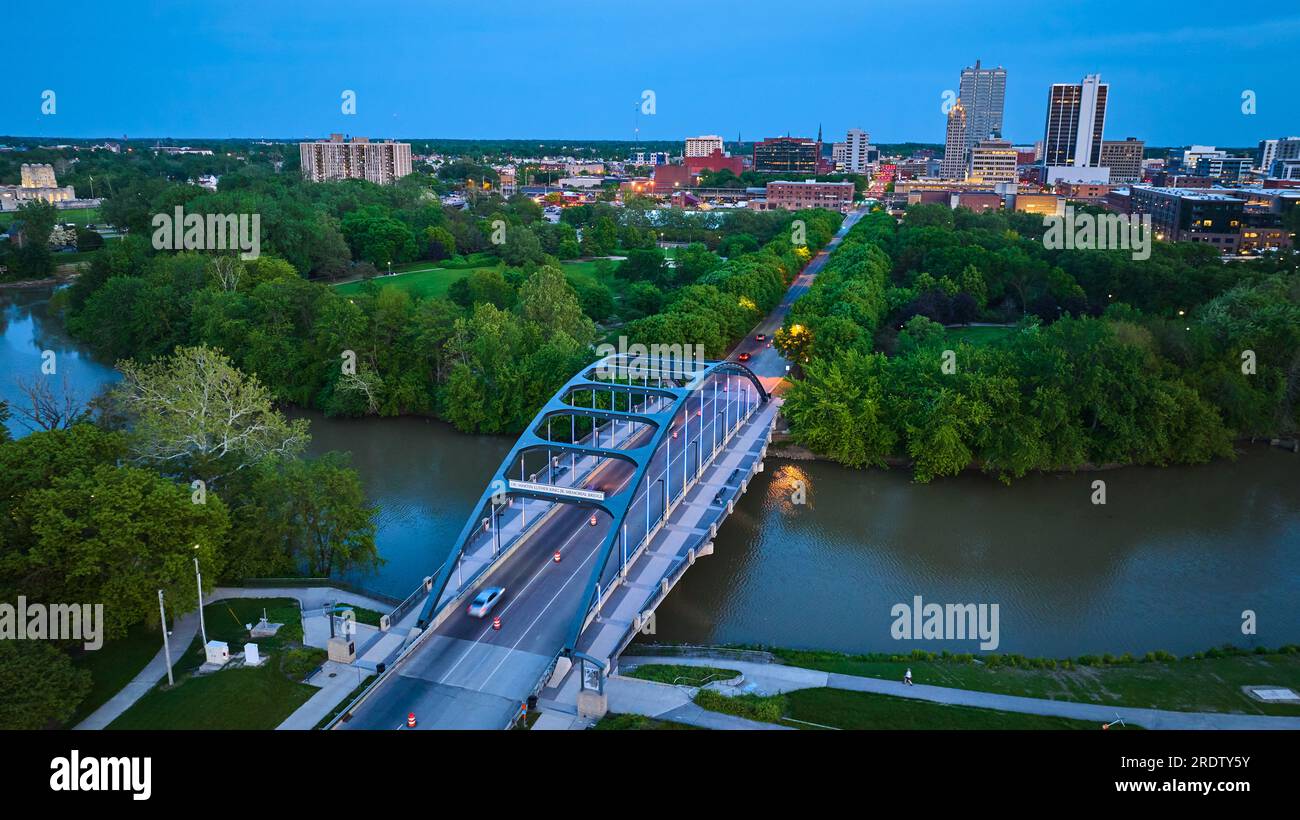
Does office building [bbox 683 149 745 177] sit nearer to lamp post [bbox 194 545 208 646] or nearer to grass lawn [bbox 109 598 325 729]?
lamp post [bbox 194 545 208 646]

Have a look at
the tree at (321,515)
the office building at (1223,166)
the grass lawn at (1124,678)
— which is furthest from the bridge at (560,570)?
the office building at (1223,166)

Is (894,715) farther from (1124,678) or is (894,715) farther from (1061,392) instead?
(1061,392)

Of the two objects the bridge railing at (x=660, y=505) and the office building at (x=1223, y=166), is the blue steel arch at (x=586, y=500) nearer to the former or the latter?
the bridge railing at (x=660, y=505)

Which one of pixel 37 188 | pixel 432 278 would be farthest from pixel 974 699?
pixel 37 188

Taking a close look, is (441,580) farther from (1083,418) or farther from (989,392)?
(1083,418)

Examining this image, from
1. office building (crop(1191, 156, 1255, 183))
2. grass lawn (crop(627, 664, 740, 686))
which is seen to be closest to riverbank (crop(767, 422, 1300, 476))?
grass lawn (crop(627, 664, 740, 686))

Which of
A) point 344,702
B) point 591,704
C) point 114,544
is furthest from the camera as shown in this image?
point 114,544

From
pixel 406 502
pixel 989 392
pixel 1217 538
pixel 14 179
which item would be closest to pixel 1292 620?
pixel 1217 538
